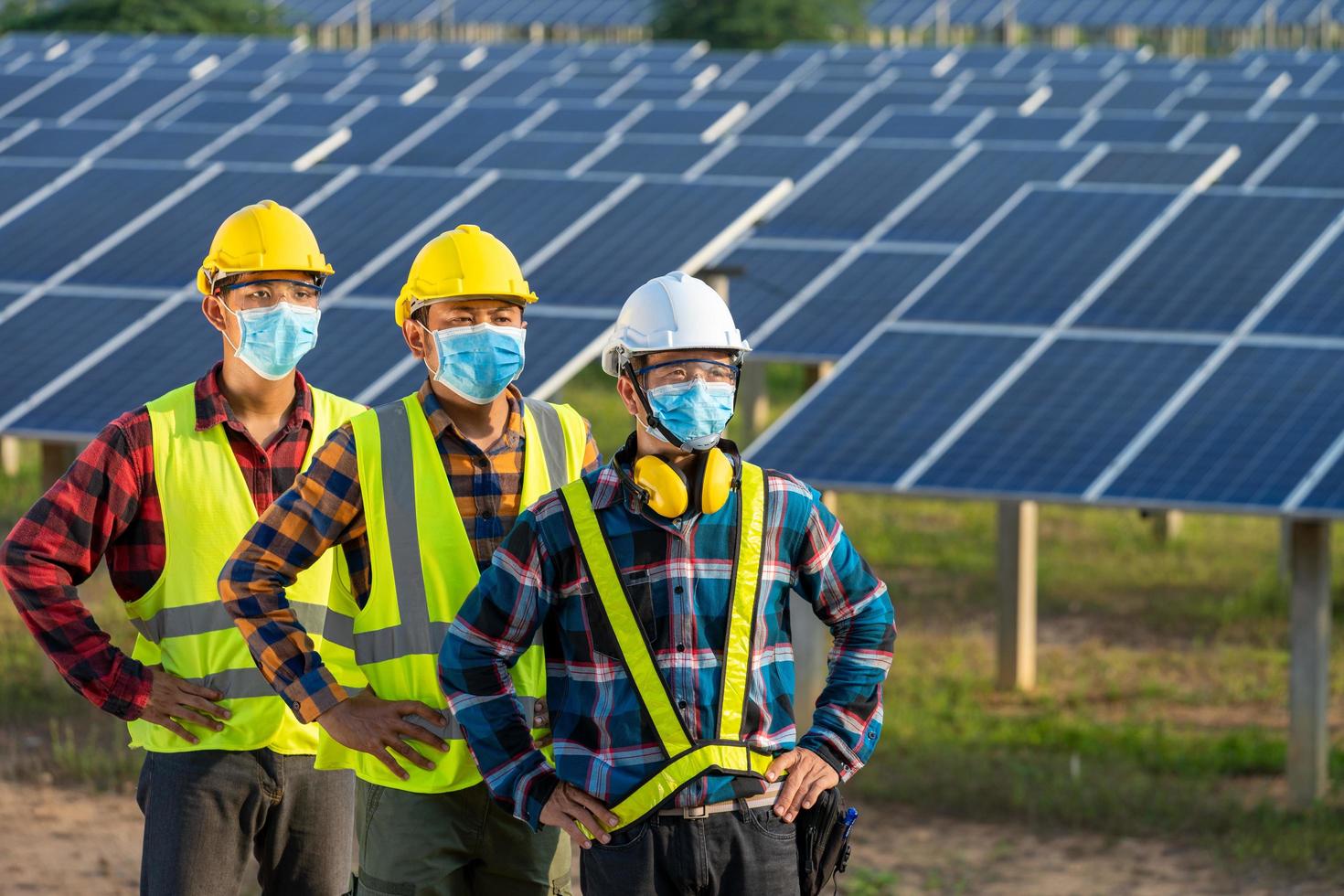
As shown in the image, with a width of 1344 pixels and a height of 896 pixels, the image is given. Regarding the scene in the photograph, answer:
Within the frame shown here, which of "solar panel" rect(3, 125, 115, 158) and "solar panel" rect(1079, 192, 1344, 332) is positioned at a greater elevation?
"solar panel" rect(3, 125, 115, 158)

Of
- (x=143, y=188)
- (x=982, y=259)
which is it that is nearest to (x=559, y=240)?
(x=982, y=259)

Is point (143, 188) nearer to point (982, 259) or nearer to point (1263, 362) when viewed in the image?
point (982, 259)

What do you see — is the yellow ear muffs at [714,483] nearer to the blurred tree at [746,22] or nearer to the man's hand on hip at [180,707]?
the man's hand on hip at [180,707]

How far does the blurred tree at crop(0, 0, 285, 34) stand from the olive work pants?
35537mm

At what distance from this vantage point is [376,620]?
483cm

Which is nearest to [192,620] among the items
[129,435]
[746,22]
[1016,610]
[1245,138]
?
[129,435]

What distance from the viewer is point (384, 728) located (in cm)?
471

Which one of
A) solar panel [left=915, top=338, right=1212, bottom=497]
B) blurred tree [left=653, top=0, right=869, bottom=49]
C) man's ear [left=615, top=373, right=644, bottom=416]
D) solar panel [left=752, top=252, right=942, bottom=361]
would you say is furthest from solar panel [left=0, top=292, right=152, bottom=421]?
blurred tree [left=653, top=0, right=869, bottom=49]

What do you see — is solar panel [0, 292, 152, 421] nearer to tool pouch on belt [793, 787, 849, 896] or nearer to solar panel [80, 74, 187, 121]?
tool pouch on belt [793, 787, 849, 896]

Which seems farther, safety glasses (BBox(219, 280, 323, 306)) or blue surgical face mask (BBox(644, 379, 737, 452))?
safety glasses (BBox(219, 280, 323, 306))

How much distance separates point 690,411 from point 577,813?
2.80 feet

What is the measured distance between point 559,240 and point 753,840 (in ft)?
24.5

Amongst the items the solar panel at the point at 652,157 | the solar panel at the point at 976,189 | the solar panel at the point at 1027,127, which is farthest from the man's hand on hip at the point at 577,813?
the solar panel at the point at 1027,127

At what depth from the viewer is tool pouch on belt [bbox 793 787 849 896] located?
14.2ft
